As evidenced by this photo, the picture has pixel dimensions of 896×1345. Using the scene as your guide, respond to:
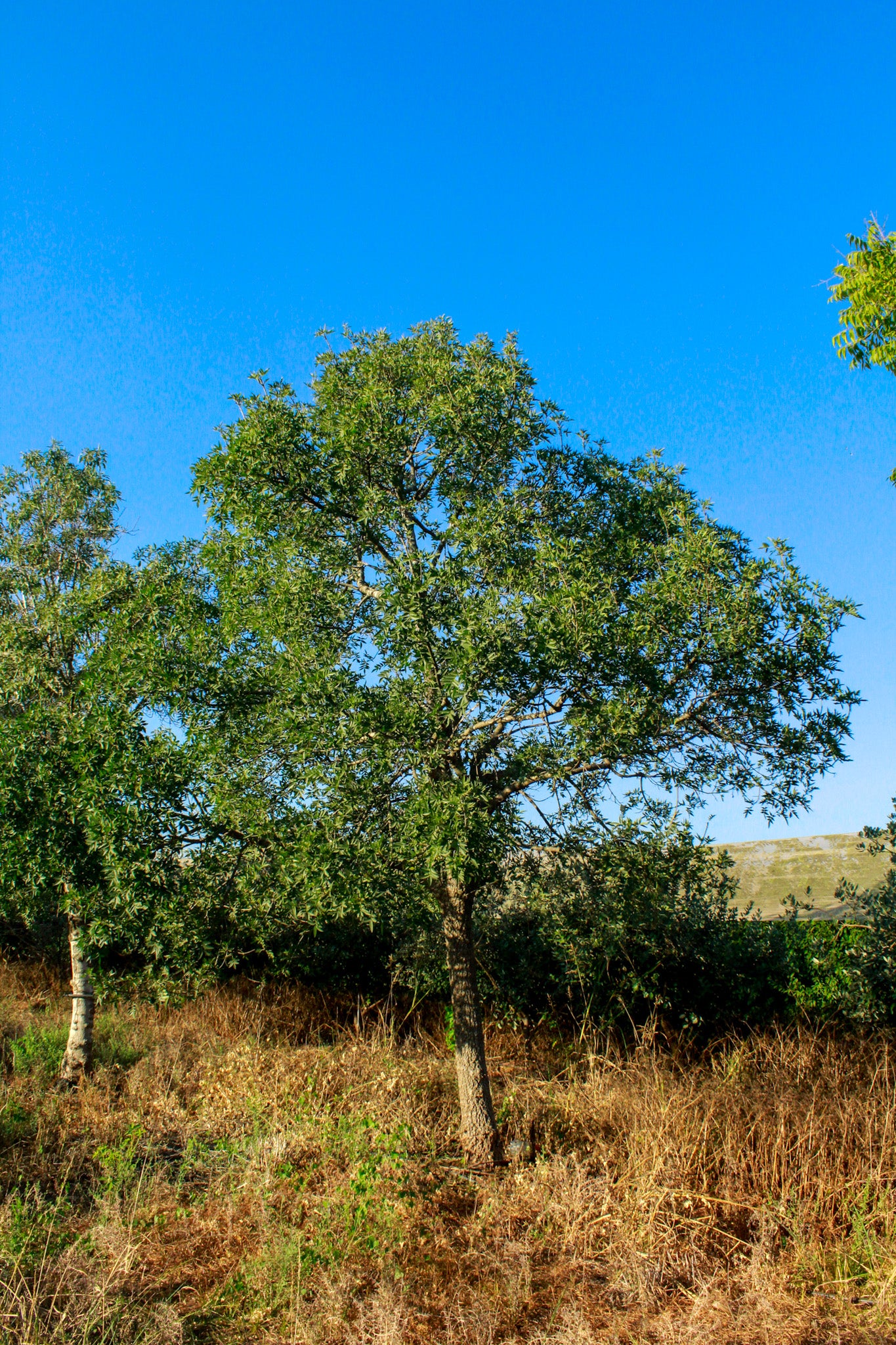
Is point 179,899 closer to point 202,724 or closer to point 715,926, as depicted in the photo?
point 202,724

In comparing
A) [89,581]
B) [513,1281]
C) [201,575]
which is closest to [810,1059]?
[513,1281]

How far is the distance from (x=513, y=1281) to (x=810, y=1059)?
4847mm

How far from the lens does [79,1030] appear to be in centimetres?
1154

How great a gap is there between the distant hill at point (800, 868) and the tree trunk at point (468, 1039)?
9.07 m

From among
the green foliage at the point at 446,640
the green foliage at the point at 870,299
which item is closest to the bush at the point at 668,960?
the green foliage at the point at 446,640

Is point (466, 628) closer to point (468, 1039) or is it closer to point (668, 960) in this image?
point (468, 1039)

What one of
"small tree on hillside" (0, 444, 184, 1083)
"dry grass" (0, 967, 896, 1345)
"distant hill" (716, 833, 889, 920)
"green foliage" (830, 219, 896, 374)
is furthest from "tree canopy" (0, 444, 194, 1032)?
Answer: "distant hill" (716, 833, 889, 920)

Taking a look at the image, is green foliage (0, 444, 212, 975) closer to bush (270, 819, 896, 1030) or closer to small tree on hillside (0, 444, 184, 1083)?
small tree on hillside (0, 444, 184, 1083)

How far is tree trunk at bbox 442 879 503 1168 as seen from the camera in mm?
8539

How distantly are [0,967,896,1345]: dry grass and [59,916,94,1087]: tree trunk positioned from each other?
18.5 inches

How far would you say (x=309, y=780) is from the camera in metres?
7.00

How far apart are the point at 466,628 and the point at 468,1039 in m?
4.84

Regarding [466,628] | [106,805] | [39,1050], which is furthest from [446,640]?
[39,1050]

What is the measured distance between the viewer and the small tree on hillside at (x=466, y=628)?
681cm
